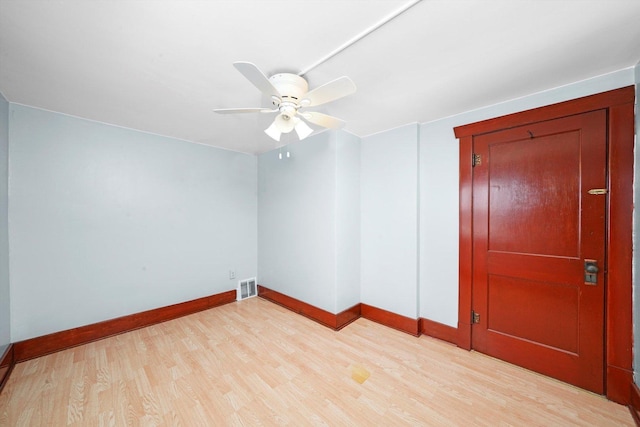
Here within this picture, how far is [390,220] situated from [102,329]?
345cm

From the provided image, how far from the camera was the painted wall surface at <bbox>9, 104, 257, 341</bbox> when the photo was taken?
2.12m

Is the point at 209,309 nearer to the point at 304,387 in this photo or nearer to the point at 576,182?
the point at 304,387

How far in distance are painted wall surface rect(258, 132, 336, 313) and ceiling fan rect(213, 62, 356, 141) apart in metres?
0.98

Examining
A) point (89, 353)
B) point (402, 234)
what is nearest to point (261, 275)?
point (89, 353)

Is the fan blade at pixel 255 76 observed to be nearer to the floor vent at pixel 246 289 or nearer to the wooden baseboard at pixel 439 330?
the wooden baseboard at pixel 439 330

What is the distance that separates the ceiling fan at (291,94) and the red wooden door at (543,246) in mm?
1618

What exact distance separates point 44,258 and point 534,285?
4.54 m

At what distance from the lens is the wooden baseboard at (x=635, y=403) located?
143 centimetres

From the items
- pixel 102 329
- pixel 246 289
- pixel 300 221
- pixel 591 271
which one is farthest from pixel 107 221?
pixel 591 271

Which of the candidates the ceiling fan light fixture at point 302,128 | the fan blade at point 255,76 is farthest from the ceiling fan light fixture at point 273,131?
the fan blade at point 255,76

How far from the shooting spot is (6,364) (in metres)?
1.86

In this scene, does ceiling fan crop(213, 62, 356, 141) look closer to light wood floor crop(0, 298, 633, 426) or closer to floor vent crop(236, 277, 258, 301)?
light wood floor crop(0, 298, 633, 426)

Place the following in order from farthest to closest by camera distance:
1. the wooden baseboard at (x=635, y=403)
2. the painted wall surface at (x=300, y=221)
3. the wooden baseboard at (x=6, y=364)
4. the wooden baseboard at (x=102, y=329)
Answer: the painted wall surface at (x=300, y=221)
the wooden baseboard at (x=102, y=329)
the wooden baseboard at (x=6, y=364)
the wooden baseboard at (x=635, y=403)

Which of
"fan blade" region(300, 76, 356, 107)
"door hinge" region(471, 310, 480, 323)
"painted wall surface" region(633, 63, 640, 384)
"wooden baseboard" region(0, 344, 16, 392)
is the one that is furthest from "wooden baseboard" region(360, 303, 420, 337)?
"wooden baseboard" region(0, 344, 16, 392)
